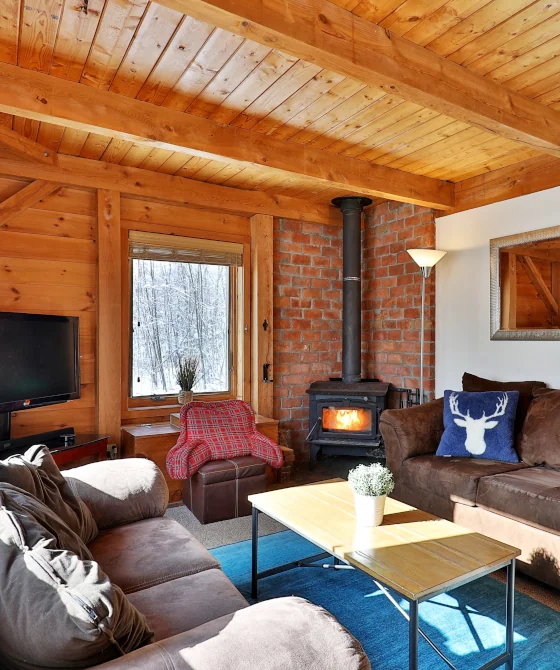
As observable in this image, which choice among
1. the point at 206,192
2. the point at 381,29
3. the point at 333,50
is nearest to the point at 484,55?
the point at 381,29

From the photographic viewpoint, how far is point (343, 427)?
4359 millimetres

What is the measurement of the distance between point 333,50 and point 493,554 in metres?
2.01

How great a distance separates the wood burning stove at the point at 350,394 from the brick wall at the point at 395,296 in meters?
0.25

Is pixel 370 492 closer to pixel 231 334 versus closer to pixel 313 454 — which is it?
pixel 313 454

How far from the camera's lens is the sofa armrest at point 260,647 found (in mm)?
992

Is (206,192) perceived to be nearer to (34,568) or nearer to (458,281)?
(458,281)

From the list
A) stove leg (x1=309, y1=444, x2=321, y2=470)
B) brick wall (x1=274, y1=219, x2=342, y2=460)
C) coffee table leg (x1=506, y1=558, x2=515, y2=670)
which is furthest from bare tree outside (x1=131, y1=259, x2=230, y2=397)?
coffee table leg (x1=506, y1=558, x2=515, y2=670)

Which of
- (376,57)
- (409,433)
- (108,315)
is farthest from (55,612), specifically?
(108,315)

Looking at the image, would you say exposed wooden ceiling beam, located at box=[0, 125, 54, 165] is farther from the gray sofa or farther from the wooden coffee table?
the wooden coffee table

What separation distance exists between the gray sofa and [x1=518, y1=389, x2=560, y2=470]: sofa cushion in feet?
6.87

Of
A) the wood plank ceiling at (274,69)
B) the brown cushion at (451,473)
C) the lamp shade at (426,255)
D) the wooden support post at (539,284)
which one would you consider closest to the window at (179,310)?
the wood plank ceiling at (274,69)

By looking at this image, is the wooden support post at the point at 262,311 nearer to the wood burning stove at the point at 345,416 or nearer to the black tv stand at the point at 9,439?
the wood burning stove at the point at 345,416

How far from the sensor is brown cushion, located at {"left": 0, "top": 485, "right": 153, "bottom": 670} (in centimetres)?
95

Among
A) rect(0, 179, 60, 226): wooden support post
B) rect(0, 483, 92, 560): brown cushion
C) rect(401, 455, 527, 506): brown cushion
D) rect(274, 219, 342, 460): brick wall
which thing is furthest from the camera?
rect(274, 219, 342, 460): brick wall
